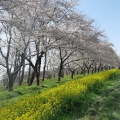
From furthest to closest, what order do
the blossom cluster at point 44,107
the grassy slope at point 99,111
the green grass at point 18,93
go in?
the green grass at point 18,93 → the grassy slope at point 99,111 → the blossom cluster at point 44,107

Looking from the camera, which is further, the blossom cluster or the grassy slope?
the grassy slope

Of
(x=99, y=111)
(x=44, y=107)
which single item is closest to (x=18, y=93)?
(x=99, y=111)

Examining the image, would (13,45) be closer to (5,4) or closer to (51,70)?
(5,4)

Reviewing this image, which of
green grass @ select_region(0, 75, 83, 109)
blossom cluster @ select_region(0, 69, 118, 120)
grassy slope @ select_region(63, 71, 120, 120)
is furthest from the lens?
green grass @ select_region(0, 75, 83, 109)

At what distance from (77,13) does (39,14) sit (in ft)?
20.9

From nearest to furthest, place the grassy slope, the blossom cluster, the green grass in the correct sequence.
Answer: the blossom cluster → the grassy slope → the green grass

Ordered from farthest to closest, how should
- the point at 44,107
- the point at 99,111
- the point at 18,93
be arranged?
1. the point at 18,93
2. the point at 99,111
3. the point at 44,107

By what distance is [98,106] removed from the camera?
12867 millimetres

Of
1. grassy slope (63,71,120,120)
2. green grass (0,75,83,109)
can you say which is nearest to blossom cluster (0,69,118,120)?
grassy slope (63,71,120,120)

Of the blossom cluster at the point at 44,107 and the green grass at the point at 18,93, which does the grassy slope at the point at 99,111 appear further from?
the green grass at the point at 18,93

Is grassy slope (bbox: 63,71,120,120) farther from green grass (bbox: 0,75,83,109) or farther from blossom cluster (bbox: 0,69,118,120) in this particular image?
green grass (bbox: 0,75,83,109)

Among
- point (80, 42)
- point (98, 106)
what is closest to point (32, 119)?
point (98, 106)

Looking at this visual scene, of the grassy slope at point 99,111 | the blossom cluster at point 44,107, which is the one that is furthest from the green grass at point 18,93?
the grassy slope at point 99,111

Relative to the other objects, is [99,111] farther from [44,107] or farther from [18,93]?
[18,93]
